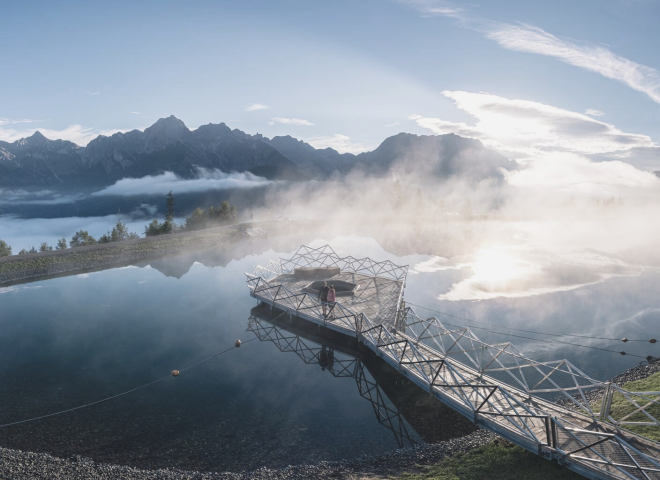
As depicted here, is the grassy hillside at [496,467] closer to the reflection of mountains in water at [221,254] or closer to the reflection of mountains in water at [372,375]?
the reflection of mountains in water at [372,375]

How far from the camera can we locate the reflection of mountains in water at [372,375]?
20375 mm

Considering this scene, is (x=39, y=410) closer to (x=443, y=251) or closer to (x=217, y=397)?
(x=217, y=397)

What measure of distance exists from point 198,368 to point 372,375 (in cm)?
1297

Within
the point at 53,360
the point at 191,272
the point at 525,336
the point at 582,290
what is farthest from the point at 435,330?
the point at 191,272

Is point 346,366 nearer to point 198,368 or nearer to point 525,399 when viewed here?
point 198,368

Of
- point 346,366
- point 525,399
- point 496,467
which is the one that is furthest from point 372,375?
point 496,467

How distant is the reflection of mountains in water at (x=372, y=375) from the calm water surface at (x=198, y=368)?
0.92 meters

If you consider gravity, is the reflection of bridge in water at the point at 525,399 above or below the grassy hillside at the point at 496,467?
above

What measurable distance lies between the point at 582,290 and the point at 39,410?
175ft

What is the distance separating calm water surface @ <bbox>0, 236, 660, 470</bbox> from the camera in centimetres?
1953

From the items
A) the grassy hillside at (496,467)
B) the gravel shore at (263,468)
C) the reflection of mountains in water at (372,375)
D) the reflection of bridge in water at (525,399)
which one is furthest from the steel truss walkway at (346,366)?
the grassy hillside at (496,467)

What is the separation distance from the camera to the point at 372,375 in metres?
26.8

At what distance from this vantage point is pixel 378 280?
40781 mm

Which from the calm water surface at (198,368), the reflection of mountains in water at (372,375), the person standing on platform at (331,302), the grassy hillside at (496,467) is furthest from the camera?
the person standing on platform at (331,302)
